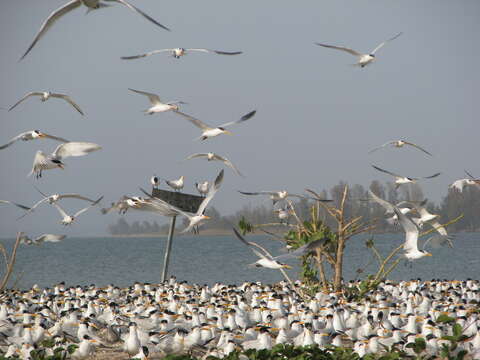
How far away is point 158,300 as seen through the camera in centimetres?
1500

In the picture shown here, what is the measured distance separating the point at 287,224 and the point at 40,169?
532 cm

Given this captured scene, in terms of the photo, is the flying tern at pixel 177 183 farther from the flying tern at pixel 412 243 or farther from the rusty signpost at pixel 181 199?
the flying tern at pixel 412 243

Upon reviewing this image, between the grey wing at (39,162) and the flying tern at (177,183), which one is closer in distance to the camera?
the grey wing at (39,162)

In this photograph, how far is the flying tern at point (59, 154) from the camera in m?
11.7

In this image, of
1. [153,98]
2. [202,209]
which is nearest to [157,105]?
[153,98]

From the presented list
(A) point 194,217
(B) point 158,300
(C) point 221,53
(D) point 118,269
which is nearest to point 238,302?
(B) point 158,300

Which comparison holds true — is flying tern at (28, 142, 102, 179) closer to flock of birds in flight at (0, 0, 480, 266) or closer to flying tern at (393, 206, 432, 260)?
flock of birds in flight at (0, 0, 480, 266)

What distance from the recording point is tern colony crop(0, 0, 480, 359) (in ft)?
31.8

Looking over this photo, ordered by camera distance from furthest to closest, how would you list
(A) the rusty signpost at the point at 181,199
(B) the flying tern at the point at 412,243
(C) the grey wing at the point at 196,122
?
(A) the rusty signpost at the point at 181,199 → (C) the grey wing at the point at 196,122 → (B) the flying tern at the point at 412,243

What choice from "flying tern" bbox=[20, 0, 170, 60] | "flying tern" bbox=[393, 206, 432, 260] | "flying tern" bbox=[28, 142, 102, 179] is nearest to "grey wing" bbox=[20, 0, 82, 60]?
"flying tern" bbox=[20, 0, 170, 60]

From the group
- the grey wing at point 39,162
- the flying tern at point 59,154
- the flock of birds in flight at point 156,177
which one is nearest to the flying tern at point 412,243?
the flock of birds in flight at point 156,177

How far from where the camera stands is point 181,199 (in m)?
16.5

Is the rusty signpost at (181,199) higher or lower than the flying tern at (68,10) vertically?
lower

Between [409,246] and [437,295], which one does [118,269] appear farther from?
[409,246]
